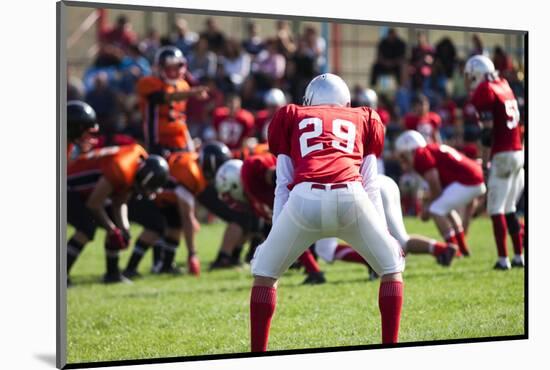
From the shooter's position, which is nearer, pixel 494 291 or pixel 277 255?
pixel 277 255

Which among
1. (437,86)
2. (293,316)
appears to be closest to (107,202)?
(293,316)

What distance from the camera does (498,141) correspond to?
739cm

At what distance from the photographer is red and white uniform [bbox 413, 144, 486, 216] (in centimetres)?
815

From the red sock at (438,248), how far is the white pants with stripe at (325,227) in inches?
92.0

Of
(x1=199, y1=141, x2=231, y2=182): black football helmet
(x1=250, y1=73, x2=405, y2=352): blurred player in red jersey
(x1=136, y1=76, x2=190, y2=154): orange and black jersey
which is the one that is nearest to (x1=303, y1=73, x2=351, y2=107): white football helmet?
(x1=250, y1=73, x2=405, y2=352): blurred player in red jersey

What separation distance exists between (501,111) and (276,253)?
9.52 ft

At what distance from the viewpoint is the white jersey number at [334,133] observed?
16.5 ft

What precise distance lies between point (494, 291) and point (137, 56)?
7441mm

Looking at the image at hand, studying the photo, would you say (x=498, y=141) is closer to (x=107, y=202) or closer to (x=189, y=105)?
(x=107, y=202)

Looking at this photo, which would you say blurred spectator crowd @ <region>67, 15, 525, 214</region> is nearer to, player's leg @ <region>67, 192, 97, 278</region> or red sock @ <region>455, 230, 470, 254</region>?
red sock @ <region>455, 230, 470, 254</region>

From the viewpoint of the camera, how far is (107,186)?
298 inches

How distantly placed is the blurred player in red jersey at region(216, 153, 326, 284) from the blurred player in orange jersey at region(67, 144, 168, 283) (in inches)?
16.4

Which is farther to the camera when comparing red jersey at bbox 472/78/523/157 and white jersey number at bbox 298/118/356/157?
red jersey at bbox 472/78/523/157

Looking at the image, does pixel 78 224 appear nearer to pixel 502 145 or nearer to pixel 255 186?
pixel 255 186
